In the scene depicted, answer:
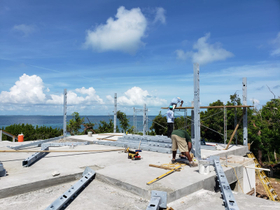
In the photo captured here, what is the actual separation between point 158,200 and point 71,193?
1.65 metres

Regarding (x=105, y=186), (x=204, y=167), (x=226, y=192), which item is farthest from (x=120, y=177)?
(x=226, y=192)

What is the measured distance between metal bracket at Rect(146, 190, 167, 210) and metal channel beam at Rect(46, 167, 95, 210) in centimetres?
151

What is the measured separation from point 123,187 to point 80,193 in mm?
888

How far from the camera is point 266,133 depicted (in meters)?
18.2

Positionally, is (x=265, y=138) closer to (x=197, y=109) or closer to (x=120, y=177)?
(x=197, y=109)

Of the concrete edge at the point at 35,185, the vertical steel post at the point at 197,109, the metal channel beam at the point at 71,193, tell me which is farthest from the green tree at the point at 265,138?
the concrete edge at the point at 35,185

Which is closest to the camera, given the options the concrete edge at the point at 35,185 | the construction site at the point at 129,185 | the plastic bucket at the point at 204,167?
the construction site at the point at 129,185

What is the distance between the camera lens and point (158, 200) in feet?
11.7

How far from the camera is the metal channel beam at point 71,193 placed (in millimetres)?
3557

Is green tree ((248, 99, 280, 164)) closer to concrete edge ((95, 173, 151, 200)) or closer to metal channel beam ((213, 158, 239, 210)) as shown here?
metal channel beam ((213, 158, 239, 210))

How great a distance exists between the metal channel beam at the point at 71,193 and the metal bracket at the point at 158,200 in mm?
1507

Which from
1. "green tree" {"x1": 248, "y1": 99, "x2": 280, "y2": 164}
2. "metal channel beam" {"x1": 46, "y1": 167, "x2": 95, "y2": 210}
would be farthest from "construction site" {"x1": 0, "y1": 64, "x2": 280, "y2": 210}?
"green tree" {"x1": 248, "y1": 99, "x2": 280, "y2": 164}

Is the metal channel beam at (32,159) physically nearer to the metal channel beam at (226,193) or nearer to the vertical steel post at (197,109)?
the vertical steel post at (197,109)

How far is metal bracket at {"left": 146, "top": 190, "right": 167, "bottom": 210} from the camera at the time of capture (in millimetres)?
3490
